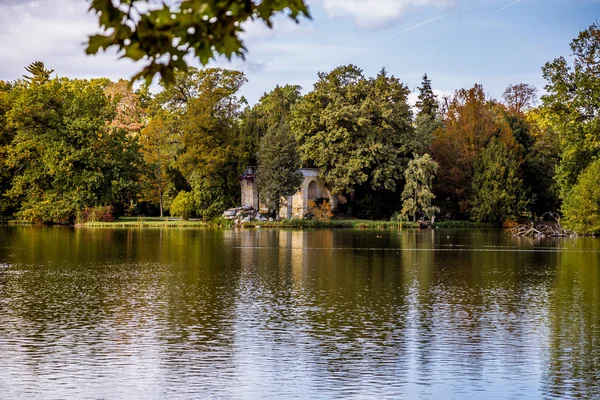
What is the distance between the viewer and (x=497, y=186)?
55781 millimetres

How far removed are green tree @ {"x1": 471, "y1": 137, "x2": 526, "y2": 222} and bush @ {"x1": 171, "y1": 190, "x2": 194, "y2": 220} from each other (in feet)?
65.2

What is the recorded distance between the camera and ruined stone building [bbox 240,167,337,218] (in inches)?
2297

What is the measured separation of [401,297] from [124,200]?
42898 millimetres

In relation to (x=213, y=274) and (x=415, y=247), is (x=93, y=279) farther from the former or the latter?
(x=415, y=247)

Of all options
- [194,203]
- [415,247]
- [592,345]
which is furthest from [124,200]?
[592,345]

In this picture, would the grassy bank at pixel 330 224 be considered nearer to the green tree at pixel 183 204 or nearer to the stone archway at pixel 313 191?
the stone archway at pixel 313 191

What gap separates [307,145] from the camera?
56594 millimetres

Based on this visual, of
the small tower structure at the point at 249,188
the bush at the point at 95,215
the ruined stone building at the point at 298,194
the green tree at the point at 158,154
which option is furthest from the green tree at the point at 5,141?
the ruined stone building at the point at 298,194

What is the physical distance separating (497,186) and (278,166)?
15.1 metres

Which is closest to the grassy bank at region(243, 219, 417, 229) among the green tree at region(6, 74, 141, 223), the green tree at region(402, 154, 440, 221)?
the green tree at region(402, 154, 440, 221)

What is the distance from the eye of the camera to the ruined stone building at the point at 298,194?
58344 mm

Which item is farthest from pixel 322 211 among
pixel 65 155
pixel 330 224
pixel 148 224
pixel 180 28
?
pixel 180 28

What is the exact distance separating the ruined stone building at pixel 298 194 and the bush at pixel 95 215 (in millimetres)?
10080

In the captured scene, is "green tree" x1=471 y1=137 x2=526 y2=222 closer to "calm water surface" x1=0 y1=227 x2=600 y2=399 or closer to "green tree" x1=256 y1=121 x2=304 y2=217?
"green tree" x1=256 y1=121 x2=304 y2=217
